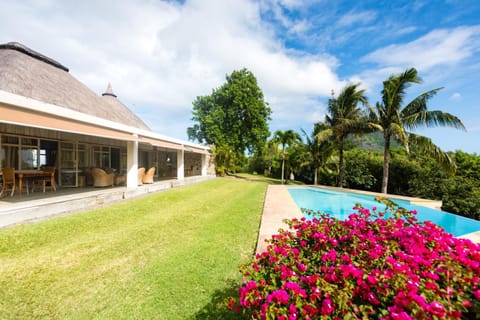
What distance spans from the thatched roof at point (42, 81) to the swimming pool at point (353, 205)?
20.6 m

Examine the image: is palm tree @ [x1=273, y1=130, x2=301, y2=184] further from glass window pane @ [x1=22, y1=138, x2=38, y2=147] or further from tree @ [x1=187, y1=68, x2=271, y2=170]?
glass window pane @ [x1=22, y1=138, x2=38, y2=147]

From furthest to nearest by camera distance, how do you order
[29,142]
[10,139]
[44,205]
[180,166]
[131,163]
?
1. [180,166]
2. [131,163]
3. [29,142]
4. [10,139]
5. [44,205]

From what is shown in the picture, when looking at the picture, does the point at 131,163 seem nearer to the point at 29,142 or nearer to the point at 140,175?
the point at 140,175

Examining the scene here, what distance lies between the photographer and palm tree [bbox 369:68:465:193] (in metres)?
14.4

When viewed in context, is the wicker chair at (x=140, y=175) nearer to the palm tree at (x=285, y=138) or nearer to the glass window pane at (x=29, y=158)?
the glass window pane at (x=29, y=158)

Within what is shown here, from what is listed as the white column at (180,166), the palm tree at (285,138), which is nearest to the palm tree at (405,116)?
the palm tree at (285,138)

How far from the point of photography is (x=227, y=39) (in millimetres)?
19016

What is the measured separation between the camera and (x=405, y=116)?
16203 millimetres

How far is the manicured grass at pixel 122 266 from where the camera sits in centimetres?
325

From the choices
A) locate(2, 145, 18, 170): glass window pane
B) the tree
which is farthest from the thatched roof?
the tree

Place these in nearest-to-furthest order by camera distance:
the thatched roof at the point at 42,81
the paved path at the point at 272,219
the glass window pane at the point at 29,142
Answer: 1. the paved path at the point at 272,219
2. the glass window pane at the point at 29,142
3. the thatched roof at the point at 42,81

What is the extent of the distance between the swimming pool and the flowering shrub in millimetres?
9724

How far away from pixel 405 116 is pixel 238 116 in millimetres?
20208

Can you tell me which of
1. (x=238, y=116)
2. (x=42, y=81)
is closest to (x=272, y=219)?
(x=42, y=81)
